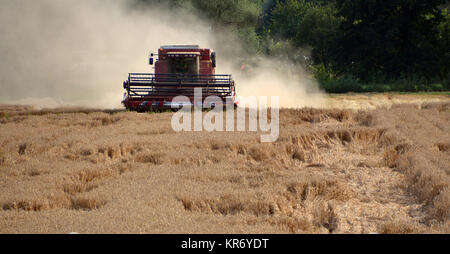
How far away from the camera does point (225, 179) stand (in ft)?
22.1

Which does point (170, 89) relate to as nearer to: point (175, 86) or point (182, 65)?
point (175, 86)

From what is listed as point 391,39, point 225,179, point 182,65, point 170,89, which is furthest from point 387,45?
point 225,179

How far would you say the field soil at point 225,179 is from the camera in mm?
5031

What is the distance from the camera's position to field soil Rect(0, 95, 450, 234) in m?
5.03

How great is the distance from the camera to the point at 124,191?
5.99 m

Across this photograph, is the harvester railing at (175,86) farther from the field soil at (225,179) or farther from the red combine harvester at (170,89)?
the field soil at (225,179)

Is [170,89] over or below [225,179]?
over


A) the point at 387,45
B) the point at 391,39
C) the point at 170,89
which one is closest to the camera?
the point at 170,89

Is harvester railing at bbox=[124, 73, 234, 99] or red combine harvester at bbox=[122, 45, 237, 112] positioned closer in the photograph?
red combine harvester at bbox=[122, 45, 237, 112]

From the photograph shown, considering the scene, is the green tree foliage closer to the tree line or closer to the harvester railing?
the tree line

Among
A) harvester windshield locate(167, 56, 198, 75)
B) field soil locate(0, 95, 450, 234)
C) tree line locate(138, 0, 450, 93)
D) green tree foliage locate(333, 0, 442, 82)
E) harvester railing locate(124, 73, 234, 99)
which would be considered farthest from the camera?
green tree foliage locate(333, 0, 442, 82)

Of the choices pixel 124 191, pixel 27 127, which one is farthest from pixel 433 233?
pixel 27 127

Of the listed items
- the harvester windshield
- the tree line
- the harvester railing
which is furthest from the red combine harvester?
the tree line
